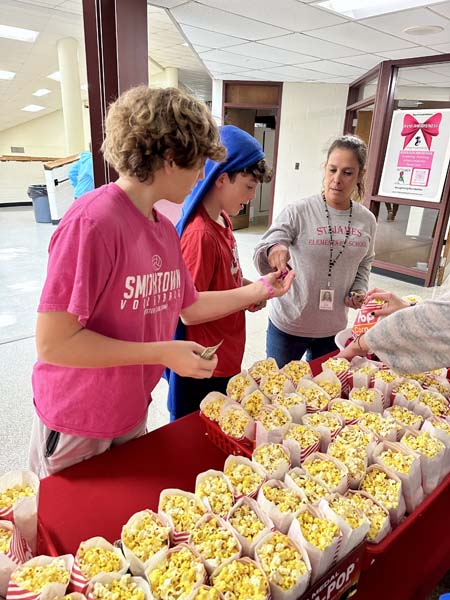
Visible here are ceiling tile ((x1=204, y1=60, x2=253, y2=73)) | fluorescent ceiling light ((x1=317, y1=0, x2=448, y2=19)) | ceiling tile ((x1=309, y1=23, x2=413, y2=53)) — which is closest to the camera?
fluorescent ceiling light ((x1=317, y1=0, x2=448, y2=19))

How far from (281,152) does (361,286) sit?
6.37m

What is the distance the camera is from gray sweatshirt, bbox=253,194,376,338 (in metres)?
1.87

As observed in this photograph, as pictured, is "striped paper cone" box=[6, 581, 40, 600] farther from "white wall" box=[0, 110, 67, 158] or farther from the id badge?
"white wall" box=[0, 110, 67, 158]

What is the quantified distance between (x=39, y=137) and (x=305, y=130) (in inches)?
417

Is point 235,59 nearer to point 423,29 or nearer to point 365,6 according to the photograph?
point 365,6

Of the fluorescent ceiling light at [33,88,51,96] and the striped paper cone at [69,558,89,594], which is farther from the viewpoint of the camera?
the fluorescent ceiling light at [33,88,51,96]

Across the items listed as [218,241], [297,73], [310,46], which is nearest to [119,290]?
[218,241]

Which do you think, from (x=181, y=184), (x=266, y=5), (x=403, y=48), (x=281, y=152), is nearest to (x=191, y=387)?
(x=181, y=184)

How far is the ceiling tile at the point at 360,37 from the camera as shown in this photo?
404 cm

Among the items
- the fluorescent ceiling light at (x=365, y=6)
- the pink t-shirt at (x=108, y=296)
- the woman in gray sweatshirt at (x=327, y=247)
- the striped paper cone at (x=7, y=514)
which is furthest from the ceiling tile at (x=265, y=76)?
the striped paper cone at (x=7, y=514)

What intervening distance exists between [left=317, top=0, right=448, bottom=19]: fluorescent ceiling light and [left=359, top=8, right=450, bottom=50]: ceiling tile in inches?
2.8

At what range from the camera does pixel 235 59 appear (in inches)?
226

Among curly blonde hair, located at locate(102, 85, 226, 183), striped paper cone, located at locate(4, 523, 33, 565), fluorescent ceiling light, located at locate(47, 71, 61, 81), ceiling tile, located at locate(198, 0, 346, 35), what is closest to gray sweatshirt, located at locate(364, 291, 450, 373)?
curly blonde hair, located at locate(102, 85, 226, 183)

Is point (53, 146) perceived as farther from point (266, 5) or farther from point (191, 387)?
point (191, 387)
